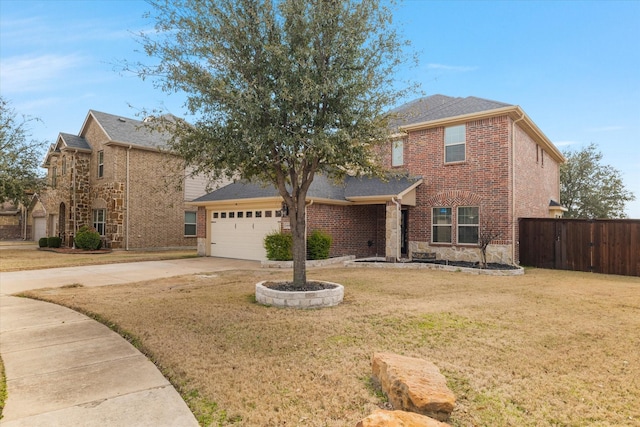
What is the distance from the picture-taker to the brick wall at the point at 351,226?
14.4 metres

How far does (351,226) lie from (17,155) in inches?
826

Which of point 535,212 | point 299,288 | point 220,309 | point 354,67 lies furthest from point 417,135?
point 220,309

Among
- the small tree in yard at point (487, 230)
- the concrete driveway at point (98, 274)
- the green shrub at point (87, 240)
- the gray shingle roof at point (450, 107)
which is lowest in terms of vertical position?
the concrete driveway at point (98, 274)

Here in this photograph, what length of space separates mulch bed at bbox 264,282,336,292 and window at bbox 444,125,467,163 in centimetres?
895

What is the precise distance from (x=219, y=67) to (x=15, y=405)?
5.91 meters

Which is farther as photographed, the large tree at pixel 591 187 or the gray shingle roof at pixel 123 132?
the large tree at pixel 591 187

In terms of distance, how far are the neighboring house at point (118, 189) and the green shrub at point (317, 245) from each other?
9.70 m

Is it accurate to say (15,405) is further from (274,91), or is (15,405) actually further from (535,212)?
(535,212)

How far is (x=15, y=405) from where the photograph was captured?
10.3 feet

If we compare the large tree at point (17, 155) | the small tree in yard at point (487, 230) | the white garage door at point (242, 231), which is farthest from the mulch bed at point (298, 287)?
the large tree at point (17, 155)

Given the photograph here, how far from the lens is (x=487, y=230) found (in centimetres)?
1310

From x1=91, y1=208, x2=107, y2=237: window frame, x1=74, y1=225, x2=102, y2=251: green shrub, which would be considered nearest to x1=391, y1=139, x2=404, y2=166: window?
x1=74, y1=225, x2=102, y2=251: green shrub

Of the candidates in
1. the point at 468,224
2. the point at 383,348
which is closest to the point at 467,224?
the point at 468,224

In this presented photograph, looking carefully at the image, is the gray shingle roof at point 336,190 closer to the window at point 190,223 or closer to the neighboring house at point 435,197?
the neighboring house at point 435,197
